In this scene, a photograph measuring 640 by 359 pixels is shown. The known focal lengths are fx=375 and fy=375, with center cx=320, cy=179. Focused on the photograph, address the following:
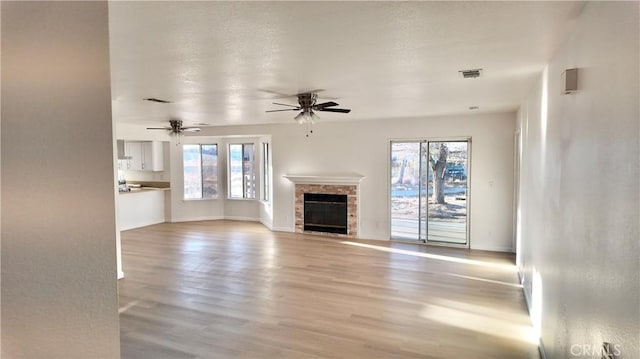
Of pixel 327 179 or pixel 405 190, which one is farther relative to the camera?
pixel 327 179

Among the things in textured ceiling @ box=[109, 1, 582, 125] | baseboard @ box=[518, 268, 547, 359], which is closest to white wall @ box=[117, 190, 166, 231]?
textured ceiling @ box=[109, 1, 582, 125]

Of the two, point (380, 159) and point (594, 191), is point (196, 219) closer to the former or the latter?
point (380, 159)

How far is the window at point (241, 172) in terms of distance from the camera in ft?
33.1

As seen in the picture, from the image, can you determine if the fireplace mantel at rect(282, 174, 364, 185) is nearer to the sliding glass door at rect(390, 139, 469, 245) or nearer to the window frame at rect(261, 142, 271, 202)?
the sliding glass door at rect(390, 139, 469, 245)

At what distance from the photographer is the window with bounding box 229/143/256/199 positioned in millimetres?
10078

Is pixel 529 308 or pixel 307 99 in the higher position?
pixel 307 99

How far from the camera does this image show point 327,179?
819cm

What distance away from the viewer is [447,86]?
13.7ft

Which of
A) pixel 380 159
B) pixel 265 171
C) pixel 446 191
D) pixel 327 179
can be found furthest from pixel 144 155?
pixel 446 191

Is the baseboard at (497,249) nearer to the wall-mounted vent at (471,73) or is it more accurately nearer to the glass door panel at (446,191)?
the glass door panel at (446,191)

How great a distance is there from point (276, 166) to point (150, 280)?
423cm

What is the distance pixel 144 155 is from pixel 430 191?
7.15 meters

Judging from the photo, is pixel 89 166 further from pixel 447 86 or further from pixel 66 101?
pixel 447 86

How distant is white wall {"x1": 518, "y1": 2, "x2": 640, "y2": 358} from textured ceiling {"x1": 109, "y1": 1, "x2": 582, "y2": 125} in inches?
15.8
